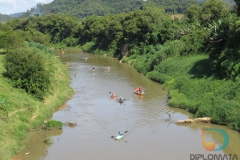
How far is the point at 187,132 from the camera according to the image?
24766mm

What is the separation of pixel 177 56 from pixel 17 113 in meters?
27.3

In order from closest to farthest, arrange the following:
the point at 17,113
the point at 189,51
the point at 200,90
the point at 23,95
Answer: the point at 17,113 → the point at 23,95 → the point at 200,90 → the point at 189,51

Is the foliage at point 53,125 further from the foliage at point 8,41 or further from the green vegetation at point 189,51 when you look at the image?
the foliage at point 8,41

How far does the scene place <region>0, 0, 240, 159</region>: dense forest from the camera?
1127 inches

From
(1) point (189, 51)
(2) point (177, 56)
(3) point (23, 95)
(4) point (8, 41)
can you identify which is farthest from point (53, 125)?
(1) point (189, 51)

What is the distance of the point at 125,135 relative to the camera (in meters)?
23.9

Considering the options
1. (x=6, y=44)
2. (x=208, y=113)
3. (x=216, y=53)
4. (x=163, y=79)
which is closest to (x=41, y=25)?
(x=6, y=44)

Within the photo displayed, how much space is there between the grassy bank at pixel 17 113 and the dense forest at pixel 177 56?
48cm

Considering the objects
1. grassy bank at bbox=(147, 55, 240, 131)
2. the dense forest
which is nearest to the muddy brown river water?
grassy bank at bbox=(147, 55, 240, 131)

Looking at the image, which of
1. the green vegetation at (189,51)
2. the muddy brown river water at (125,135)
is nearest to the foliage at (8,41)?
the muddy brown river water at (125,135)

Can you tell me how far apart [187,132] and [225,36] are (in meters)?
14.7

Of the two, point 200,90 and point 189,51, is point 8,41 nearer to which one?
point 189,51

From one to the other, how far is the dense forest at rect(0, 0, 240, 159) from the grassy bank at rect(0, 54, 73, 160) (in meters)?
0.48

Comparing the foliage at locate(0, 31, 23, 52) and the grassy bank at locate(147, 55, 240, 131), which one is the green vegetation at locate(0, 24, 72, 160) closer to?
the foliage at locate(0, 31, 23, 52)
